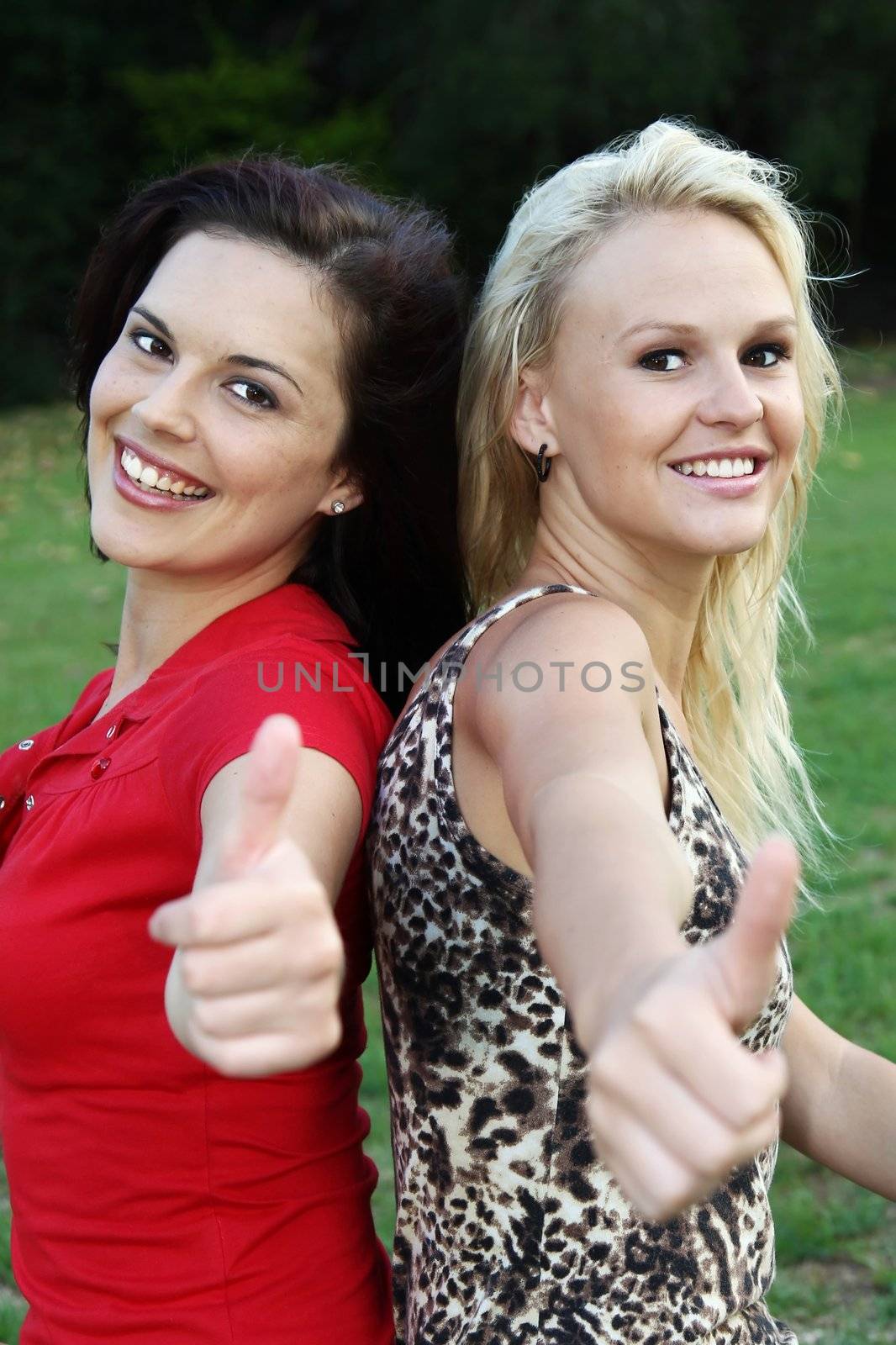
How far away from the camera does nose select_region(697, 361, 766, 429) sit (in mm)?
1953

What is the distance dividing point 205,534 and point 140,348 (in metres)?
0.31

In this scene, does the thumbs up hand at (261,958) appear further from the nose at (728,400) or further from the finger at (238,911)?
the nose at (728,400)

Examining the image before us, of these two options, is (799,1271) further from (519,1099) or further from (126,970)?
(126,970)

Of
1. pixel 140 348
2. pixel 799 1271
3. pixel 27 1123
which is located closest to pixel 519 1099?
pixel 27 1123

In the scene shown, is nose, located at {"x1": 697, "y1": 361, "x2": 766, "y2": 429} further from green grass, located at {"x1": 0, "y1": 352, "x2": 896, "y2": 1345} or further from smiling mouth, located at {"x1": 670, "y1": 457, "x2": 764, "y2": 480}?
green grass, located at {"x1": 0, "y1": 352, "x2": 896, "y2": 1345}

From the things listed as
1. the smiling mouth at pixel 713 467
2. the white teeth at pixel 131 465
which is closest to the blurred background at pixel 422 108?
the white teeth at pixel 131 465

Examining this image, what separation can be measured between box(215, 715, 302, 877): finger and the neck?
864mm

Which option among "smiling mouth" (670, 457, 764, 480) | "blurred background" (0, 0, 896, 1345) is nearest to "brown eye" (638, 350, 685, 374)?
"smiling mouth" (670, 457, 764, 480)

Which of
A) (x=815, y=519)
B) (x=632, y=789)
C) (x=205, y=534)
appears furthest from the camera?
(x=815, y=519)

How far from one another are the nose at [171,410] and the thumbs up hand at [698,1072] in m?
1.27

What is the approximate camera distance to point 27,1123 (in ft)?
6.29

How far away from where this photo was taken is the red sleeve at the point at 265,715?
1.72 m

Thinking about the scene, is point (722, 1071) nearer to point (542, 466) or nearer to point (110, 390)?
point (542, 466)

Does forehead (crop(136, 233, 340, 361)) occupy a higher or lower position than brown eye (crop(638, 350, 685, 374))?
higher
